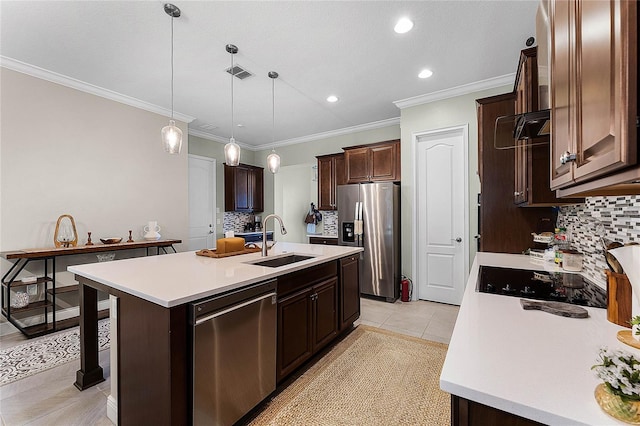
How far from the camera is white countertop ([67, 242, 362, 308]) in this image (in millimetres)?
1414

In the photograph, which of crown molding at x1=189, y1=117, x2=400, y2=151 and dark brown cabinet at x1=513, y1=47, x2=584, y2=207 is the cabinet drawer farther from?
crown molding at x1=189, y1=117, x2=400, y2=151

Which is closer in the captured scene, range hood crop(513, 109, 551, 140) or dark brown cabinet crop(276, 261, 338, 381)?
range hood crop(513, 109, 551, 140)

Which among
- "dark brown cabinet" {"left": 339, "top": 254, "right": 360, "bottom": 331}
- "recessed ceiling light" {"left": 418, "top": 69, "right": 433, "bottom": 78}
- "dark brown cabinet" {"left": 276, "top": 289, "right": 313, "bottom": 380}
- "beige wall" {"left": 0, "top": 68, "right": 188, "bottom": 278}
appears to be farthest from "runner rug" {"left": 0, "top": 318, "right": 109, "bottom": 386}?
"recessed ceiling light" {"left": 418, "top": 69, "right": 433, "bottom": 78}

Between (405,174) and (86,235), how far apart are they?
4.34 m

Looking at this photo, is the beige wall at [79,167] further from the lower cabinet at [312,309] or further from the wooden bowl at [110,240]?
the lower cabinet at [312,309]

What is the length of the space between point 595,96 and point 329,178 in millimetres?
4608

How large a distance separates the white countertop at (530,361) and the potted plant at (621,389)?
2cm

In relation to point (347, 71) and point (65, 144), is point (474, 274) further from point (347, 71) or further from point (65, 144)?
point (65, 144)

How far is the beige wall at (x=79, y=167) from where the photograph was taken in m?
3.01

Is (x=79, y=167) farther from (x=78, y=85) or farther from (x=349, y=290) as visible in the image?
(x=349, y=290)

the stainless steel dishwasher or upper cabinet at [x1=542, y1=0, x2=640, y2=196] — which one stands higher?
upper cabinet at [x1=542, y1=0, x2=640, y2=196]

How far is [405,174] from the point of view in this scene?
4164 mm

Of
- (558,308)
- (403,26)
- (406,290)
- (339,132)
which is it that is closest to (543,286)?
(558,308)

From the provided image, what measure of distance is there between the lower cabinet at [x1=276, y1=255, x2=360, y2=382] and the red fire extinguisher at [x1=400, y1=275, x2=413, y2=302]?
4.27ft
